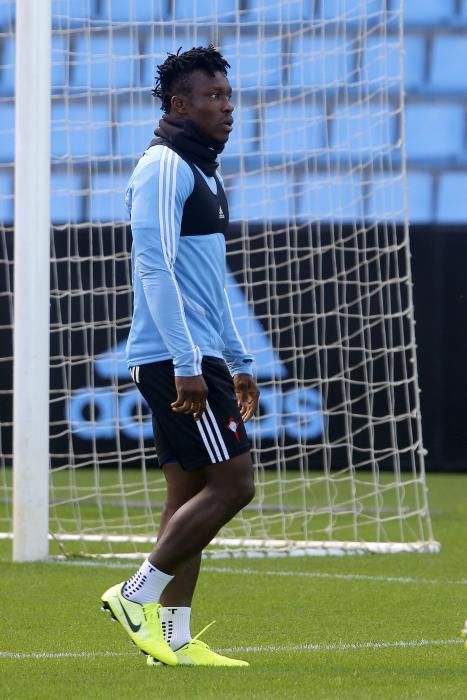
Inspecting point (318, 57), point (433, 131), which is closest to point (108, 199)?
point (318, 57)

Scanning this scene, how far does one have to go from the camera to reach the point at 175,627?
12.6 feet

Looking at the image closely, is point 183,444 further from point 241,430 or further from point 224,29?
point 224,29

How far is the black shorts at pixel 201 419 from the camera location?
147 inches

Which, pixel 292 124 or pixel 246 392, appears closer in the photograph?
pixel 246 392

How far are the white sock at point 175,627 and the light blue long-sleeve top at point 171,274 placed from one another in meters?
0.69

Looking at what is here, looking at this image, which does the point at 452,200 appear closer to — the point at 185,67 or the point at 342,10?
the point at 342,10

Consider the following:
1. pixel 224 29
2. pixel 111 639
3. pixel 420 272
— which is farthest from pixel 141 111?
pixel 111 639

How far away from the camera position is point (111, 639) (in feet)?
14.4

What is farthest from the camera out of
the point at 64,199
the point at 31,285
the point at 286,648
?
the point at 64,199

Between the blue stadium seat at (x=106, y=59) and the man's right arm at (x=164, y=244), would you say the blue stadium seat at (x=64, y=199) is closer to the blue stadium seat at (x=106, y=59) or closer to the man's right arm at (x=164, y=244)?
the blue stadium seat at (x=106, y=59)

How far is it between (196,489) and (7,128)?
860 centimetres

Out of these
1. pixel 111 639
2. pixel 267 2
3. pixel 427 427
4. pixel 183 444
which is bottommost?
pixel 427 427

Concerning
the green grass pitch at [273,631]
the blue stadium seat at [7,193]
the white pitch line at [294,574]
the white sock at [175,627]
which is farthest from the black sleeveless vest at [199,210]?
the blue stadium seat at [7,193]

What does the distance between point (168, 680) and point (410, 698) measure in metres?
0.65
